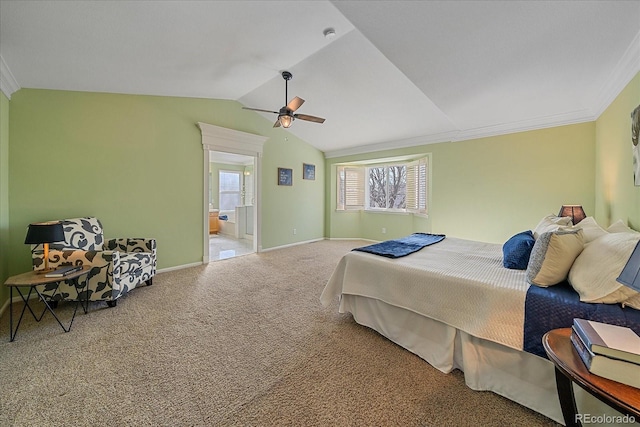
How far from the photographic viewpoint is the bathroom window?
862 cm

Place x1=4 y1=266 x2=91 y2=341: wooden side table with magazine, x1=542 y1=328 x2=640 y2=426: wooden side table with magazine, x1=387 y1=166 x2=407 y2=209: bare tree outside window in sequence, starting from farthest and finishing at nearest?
x1=387 y1=166 x2=407 y2=209: bare tree outside window, x1=4 y1=266 x2=91 y2=341: wooden side table with magazine, x1=542 y1=328 x2=640 y2=426: wooden side table with magazine

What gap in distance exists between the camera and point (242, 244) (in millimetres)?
6391

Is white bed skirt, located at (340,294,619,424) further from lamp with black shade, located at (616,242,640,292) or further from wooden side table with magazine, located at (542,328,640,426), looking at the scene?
lamp with black shade, located at (616,242,640,292)

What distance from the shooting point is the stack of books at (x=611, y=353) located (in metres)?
0.80

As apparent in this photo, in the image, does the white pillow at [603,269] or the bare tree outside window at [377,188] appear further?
the bare tree outside window at [377,188]

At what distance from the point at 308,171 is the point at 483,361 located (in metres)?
5.35

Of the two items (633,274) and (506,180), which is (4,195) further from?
(506,180)

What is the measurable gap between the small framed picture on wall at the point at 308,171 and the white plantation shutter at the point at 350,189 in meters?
0.74

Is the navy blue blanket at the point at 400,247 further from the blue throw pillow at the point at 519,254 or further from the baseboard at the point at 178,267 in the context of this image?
the baseboard at the point at 178,267

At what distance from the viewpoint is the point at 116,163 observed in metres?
3.58

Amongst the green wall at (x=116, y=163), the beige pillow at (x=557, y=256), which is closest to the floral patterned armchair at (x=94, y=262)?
the green wall at (x=116, y=163)

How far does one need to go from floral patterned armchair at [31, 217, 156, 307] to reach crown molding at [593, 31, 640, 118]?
4.93 m

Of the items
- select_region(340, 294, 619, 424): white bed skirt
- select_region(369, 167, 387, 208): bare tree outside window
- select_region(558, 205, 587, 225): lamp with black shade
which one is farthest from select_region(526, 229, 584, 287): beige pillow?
select_region(369, 167, 387, 208): bare tree outside window

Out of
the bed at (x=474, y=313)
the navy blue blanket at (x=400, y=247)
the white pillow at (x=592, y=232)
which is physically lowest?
the bed at (x=474, y=313)
